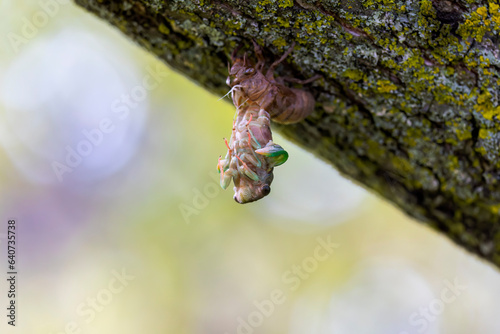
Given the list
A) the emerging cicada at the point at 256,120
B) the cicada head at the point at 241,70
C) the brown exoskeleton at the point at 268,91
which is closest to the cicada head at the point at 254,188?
the emerging cicada at the point at 256,120

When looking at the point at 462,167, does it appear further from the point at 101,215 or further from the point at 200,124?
the point at 101,215

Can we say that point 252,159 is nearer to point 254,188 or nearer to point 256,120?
point 254,188

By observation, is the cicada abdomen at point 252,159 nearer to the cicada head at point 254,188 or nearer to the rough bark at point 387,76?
the cicada head at point 254,188

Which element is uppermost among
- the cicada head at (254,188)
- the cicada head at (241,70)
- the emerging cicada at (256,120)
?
the cicada head at (241,70)

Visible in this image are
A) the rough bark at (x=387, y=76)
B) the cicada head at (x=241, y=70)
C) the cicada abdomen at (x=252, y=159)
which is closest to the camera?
the rough bark at (x=387, y=76)

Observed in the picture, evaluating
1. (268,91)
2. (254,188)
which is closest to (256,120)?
(268,91)

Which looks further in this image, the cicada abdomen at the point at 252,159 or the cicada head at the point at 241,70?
the cicada head at the point at 241,70

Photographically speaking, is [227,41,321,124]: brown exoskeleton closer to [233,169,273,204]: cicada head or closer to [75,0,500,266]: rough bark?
[75,0,500,266]: rough bark
